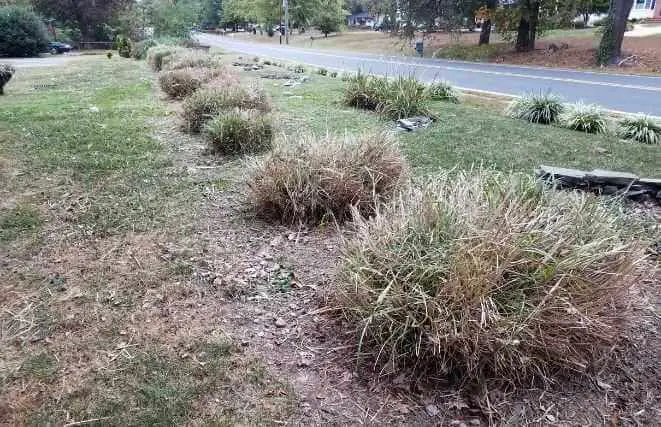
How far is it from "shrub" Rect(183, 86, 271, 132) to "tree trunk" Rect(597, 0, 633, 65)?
544 inches

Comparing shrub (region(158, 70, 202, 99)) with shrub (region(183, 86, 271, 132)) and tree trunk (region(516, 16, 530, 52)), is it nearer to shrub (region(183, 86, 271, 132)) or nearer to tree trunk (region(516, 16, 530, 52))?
shrub (region(183, 86, 271, 132))

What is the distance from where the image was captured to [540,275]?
7.53 feet

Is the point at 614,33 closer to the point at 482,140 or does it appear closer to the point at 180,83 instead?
the point at 482,140

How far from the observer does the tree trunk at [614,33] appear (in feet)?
51.5

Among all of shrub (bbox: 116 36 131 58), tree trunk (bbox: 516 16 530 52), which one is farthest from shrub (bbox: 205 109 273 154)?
shrub (bbox: 116 36 131 58)

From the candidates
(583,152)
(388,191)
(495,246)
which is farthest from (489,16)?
(495,246)

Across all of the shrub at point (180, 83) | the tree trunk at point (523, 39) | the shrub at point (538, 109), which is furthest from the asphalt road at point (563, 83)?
Answer: the shrub at point (180, 83)

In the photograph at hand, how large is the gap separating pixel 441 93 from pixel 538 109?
7.95 ft

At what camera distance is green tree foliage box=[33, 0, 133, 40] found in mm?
30484

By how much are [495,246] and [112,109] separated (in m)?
7.85

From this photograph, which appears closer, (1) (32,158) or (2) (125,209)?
(2) (125,209)

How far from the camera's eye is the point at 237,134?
5711mm

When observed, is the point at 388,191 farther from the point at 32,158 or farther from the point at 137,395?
the point at 32,158

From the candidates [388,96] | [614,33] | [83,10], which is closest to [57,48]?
[83,10]
